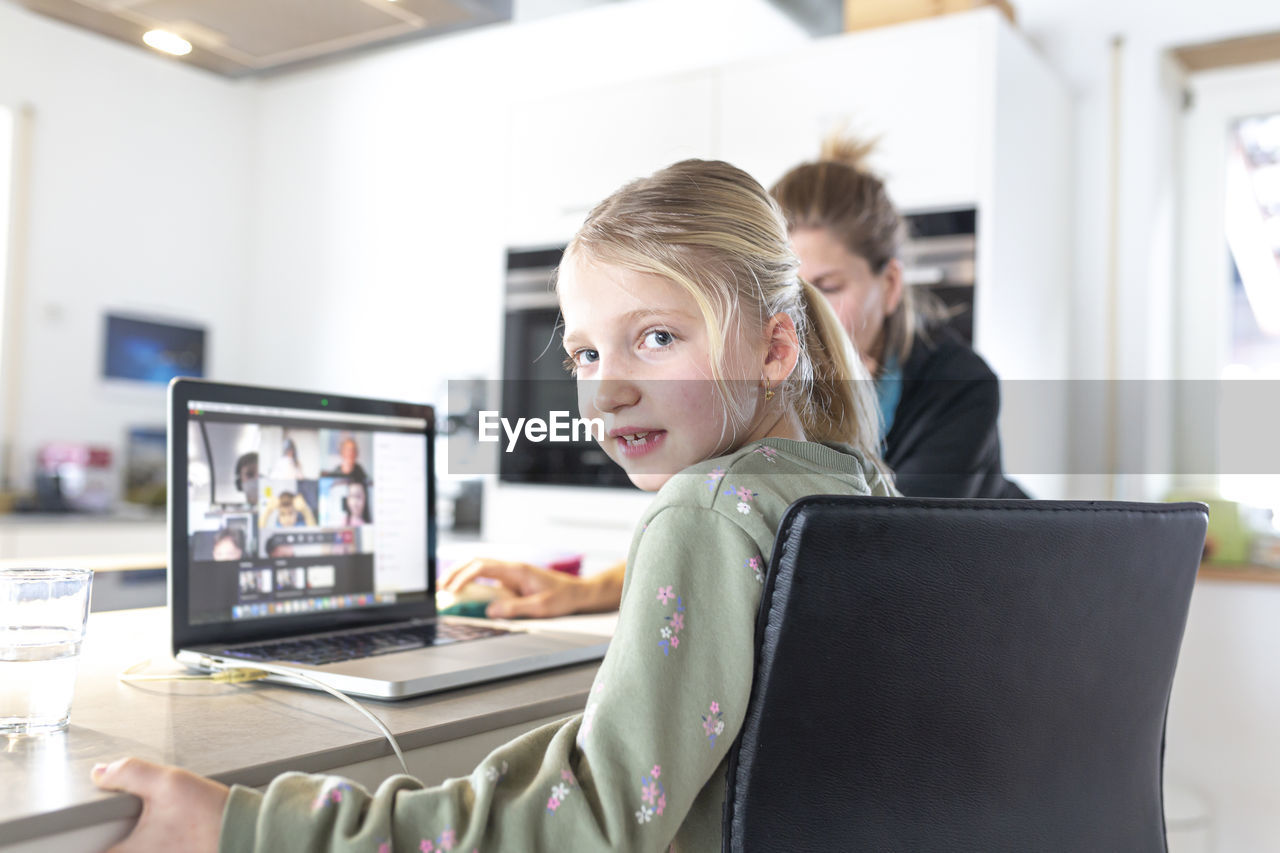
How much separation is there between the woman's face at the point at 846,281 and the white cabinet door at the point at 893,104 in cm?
87

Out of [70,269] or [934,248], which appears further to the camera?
[70,269]

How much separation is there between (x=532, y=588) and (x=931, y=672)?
788mm

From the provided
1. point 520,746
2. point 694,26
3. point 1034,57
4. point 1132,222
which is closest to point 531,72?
point 694,26

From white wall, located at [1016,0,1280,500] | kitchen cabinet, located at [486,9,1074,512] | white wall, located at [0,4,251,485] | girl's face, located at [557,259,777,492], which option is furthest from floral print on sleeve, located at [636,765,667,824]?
white wall, located at [0,4,251,485]

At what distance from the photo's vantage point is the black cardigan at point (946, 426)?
1.55m

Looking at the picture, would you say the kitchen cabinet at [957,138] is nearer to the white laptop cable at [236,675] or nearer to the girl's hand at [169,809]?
the white laptop cable at [236,675]

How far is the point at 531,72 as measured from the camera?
380cm

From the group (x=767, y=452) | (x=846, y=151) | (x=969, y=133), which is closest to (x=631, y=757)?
(x=767, y=452)

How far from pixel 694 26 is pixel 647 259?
2854 mm

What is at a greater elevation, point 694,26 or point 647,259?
point 694,26

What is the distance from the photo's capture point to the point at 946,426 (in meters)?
1.58

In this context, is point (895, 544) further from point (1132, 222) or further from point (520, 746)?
point (1132, 222)

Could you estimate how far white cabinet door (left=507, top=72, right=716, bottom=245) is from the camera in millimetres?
2924

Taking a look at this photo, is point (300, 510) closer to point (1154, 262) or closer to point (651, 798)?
point (651, 798)
